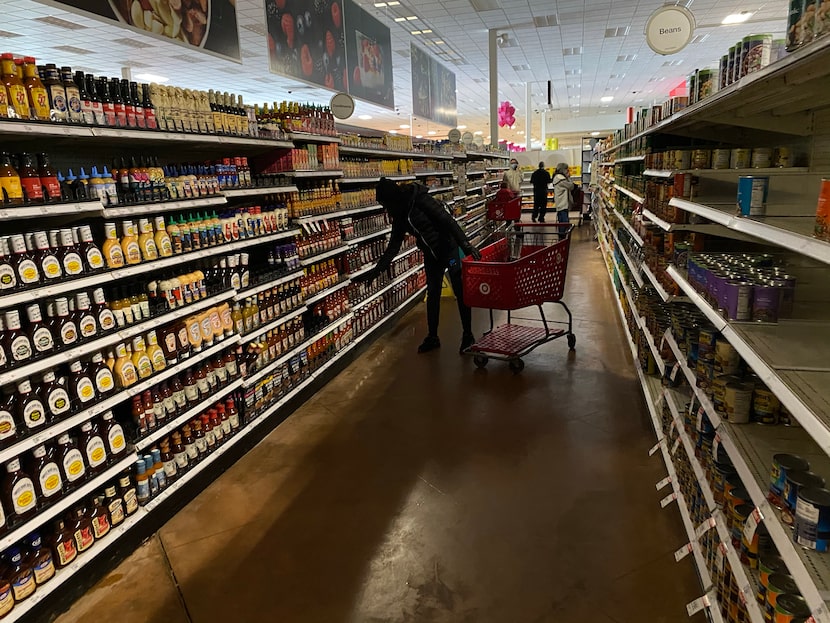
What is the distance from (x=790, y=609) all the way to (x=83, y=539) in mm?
2768

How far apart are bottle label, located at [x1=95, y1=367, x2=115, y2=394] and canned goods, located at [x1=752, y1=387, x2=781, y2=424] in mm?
2860

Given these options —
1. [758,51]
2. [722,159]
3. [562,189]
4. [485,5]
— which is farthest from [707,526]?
[562,189]

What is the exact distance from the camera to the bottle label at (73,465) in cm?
255

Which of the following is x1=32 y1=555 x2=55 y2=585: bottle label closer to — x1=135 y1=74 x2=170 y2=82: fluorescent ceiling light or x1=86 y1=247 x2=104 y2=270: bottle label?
x1=86 y1=247 x2=104 y2=270: bottle label

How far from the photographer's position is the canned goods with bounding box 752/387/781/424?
7.22ft

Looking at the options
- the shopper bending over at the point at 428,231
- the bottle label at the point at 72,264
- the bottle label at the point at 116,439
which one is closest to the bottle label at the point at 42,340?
the bottle label at the point at 72,264

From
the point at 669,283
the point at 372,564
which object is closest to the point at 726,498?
the point at 372,564

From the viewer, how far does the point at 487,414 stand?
4312mm

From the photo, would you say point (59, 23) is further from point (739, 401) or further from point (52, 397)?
point (739, 401)

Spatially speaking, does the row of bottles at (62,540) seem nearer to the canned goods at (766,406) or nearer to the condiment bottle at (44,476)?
the condiment bottle at (44,476)

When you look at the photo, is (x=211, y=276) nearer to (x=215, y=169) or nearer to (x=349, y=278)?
(x=215, y=169)

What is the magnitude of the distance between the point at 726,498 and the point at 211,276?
3.00 metres

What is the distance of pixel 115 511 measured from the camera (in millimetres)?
2811

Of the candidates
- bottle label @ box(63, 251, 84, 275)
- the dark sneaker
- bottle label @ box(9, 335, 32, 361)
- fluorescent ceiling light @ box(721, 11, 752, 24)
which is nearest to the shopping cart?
the dark sneaker
